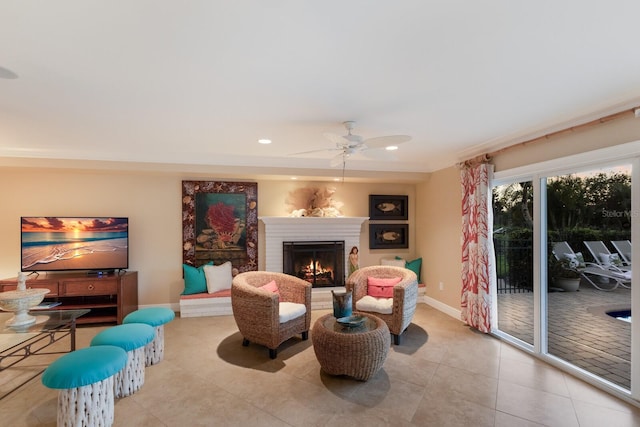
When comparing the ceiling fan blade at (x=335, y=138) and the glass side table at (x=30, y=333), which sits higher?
the ceiling fan blade at (x=335, y=138)

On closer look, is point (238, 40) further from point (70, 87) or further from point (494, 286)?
point (494, 286)

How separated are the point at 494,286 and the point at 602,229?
1.37m

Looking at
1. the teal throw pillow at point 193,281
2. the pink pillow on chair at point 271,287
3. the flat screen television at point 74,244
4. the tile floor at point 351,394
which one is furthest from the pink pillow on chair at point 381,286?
the flat screen television at point 74,244

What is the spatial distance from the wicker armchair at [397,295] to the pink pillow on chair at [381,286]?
0.06m

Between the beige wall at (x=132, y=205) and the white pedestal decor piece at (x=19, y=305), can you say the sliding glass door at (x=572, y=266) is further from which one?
the white pedestal decor piece at (x=19, y=305)

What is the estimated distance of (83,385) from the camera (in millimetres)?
2027

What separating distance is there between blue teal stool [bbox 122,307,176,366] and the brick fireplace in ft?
7.00

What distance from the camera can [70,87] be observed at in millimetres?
2279

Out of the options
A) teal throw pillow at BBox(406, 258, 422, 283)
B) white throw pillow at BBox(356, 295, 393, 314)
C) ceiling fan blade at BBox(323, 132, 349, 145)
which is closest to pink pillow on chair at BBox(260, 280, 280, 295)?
white throw pillow at BBox(356, 295, 393, 314)

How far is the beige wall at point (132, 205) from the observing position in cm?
450

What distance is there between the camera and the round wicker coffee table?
275cm

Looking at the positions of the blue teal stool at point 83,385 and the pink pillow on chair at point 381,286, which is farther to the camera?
the pink pillow on chair at point 381,286

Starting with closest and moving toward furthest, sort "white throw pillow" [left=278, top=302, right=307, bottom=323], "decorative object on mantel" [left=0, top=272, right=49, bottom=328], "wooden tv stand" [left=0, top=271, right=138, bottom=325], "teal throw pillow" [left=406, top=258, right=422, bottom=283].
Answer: "decorative object on mantel" [left=0, top=272, right=49, bottom=328] < "white throw pillow" [left=278, top=302, right=307, bottom=323] < "wooden tv stand" [left=0, top=271, right=138, bottom=325] < "teal throw pillow" [left=406, top=258, right=422, bottom=283]

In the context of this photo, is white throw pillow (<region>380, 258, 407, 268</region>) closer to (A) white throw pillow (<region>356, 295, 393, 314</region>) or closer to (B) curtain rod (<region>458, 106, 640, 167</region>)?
(A) white throw pillow (<region>356, 295, 393, 314</region>)
